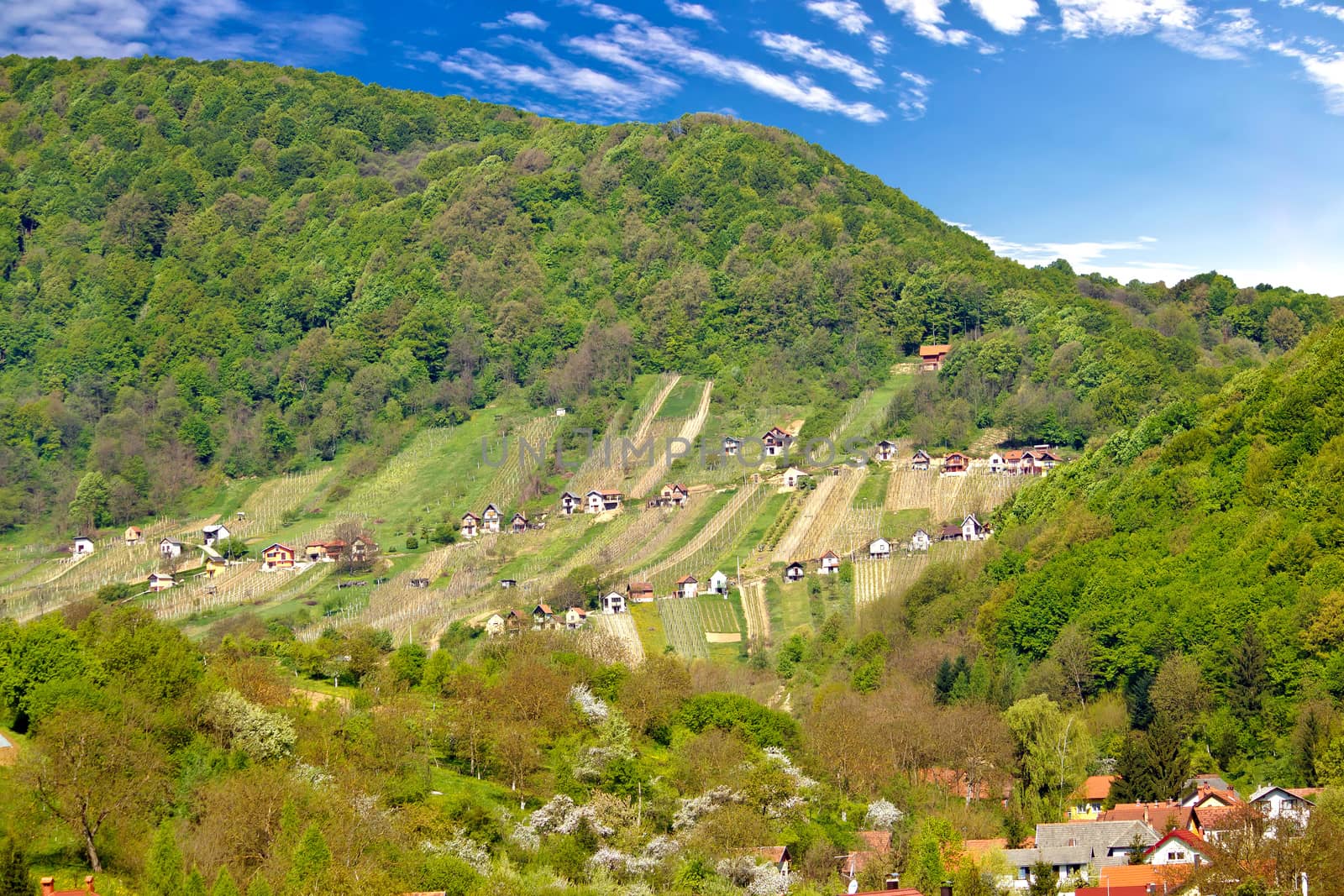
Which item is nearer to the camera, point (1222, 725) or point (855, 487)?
point (1222, 725)

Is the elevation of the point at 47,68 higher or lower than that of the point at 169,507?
higher

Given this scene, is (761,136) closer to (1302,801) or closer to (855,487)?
(855,487)

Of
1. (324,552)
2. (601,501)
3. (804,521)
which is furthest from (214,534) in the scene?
(804,521)

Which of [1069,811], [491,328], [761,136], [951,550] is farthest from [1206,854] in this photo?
[761,136]

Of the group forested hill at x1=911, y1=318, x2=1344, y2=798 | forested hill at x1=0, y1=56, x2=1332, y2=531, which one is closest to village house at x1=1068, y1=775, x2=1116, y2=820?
forested hill at x1=911, y1=318, x2=1344, y2=798

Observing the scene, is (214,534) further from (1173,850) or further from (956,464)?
(1173,850)

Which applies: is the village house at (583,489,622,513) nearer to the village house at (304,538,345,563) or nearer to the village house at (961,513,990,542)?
the village house at (304,538,345,563)

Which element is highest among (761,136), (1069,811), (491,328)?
(761,136)
